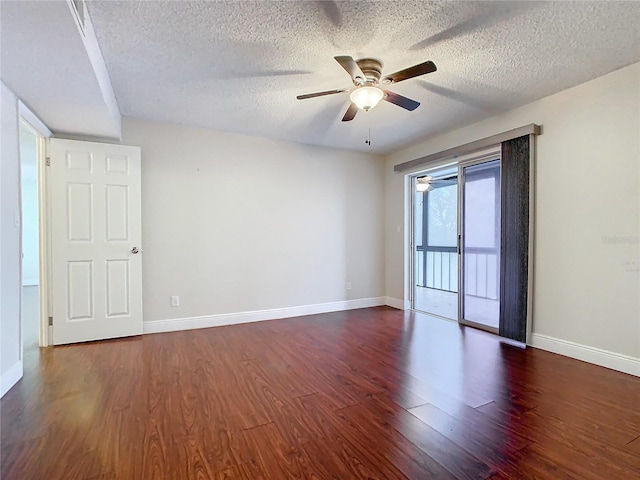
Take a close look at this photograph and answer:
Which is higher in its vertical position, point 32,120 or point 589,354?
point 32,120

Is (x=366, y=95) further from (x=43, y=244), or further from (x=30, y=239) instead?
(x=30, y=239)

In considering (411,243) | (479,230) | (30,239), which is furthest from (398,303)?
(30,239)

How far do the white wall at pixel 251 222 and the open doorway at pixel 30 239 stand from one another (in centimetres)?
115

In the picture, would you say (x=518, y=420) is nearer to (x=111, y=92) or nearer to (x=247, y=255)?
(x=247, y=255)

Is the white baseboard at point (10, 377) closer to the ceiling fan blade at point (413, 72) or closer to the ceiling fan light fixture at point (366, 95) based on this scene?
the ceiling fan light fixture at point (366, 95)

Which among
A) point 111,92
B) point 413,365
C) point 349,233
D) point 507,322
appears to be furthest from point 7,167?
point 507,322

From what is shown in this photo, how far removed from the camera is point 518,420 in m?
1.89

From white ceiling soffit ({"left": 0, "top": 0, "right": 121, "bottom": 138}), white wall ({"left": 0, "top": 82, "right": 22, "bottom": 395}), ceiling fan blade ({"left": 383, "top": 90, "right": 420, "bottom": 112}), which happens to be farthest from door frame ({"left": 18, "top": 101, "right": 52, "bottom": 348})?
ceiling fan blade ({"left": 383, "top": 90, "right": 420, "bottom": 112})

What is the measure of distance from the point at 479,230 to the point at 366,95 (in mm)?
2530

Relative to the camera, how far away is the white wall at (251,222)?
12.5 feet

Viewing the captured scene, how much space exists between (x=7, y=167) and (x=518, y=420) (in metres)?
3.94

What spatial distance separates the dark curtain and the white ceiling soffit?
3822 mm

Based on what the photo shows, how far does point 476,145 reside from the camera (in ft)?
12.3

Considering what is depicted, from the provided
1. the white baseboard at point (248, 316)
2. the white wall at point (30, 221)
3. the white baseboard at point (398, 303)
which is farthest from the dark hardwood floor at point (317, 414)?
the white wall at point (30, 221)
